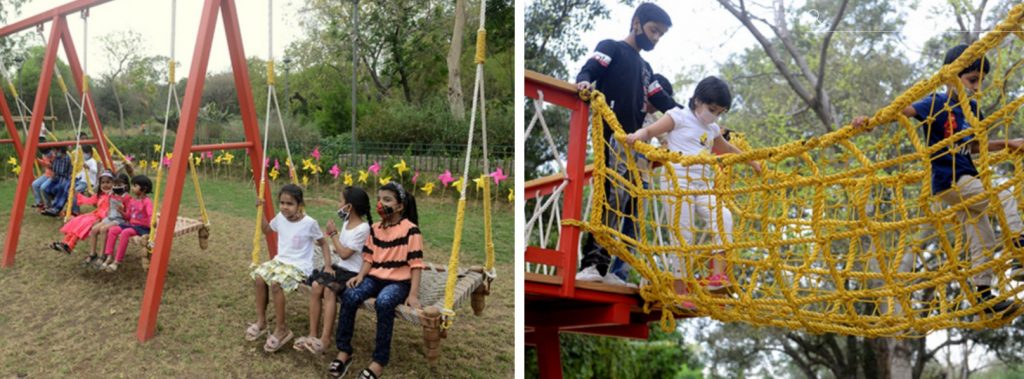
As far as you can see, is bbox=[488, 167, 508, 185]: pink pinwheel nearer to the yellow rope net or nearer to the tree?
the yellow rope net

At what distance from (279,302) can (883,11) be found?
125 inches

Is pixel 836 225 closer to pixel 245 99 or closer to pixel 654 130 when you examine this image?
pixel 654 130

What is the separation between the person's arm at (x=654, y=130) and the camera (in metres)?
1.88

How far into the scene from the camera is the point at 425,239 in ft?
8.26

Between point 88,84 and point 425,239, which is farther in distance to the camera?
point 88,84

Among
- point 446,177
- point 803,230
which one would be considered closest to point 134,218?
point 446,177

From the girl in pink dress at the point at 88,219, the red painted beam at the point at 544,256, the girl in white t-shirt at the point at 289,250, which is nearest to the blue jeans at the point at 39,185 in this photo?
the girl in pink dress at the point at 88,219

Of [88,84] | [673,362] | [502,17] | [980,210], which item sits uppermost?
[502,17]

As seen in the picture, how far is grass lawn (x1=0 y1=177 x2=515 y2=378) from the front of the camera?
237 cm

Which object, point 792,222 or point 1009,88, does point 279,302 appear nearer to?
point 792,222

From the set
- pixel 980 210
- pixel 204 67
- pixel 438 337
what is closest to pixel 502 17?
pixel 204 67

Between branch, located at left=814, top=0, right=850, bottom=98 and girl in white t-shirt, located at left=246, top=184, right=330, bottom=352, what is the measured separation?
2996 mm

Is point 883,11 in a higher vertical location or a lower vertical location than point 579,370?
higher

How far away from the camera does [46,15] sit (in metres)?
2.84
